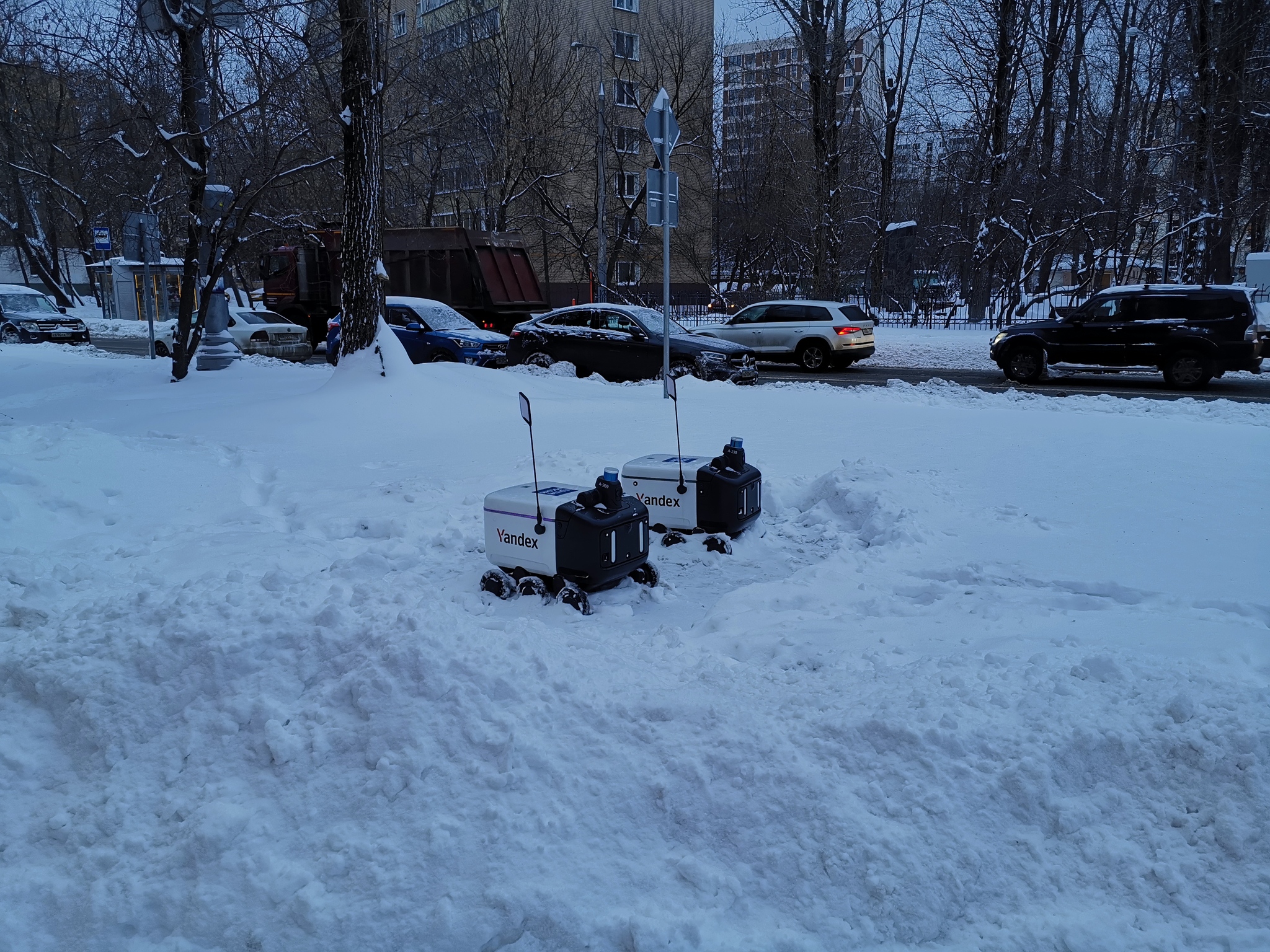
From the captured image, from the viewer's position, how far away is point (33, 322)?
1102 inches

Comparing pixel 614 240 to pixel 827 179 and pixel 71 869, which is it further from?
pixel 71 869

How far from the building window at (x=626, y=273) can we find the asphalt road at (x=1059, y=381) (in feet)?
72.3

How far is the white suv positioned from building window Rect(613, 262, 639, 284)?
20918 millimetres

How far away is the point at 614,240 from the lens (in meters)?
38.9

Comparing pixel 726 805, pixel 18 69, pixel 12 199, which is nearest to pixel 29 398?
pixel 18 69

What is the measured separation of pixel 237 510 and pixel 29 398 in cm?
929

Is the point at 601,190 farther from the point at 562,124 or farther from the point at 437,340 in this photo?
the point at 437,340

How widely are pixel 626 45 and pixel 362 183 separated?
3100 cm

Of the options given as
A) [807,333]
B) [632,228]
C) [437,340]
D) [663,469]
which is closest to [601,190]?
[632,228]

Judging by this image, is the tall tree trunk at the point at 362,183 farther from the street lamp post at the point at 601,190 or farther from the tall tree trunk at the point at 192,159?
the street lamp post at the point at 601,190

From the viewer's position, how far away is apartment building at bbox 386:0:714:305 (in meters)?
33.7

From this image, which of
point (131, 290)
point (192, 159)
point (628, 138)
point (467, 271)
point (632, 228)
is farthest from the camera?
point (131, 290)

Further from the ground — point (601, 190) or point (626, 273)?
point (601, 190)

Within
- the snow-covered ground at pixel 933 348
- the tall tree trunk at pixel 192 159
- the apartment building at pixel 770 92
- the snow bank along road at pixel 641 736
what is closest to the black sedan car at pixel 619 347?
the tall tree trunk at pixel 192 159
